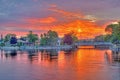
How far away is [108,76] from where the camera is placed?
1955 inches

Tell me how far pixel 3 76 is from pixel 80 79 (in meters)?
12.8

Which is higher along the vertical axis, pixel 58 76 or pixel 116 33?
pixel 116 33

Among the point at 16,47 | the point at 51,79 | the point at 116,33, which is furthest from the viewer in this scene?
the point at 16,47

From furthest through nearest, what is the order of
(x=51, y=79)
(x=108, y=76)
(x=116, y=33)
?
(x=116, y=33) → (x=108, y=76) → (x=51, y=79)

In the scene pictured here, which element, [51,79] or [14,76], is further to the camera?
[14,76]

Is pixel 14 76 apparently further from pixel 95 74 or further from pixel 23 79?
pixel 95 74

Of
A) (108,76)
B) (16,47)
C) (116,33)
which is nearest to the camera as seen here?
(108,76)

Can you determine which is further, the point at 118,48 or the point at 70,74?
the point at 118,48

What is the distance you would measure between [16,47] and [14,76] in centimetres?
14007

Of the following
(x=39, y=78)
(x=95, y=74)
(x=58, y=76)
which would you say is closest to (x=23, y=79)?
(x=39, y=78)

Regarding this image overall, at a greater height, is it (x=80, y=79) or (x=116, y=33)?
(x=116, y=33)

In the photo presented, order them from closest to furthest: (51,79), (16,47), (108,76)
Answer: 1. (51,79)
2. (108,76)
3. (16,47)

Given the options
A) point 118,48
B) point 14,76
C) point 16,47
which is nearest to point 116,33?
point 118,48

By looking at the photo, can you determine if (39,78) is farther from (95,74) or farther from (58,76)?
(95,74)
